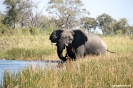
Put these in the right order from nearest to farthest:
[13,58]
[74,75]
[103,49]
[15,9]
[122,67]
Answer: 1. [74,75]
2. [122,67]
3. [103,49]
4. [13,58]
5. [15,9]

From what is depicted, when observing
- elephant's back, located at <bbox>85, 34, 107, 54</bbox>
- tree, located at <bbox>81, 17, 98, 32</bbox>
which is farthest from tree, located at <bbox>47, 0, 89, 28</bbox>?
elephant's back, located at <bbox>85, 34, 107, 54</bbox>

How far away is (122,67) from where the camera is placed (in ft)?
26.8

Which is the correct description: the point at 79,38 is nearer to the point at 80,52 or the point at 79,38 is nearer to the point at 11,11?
the point at 80,52

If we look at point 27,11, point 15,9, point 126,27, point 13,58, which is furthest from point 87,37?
point 126,27

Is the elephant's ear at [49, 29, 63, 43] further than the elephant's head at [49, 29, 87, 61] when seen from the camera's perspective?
Yes

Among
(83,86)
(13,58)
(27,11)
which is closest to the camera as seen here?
(83,86)

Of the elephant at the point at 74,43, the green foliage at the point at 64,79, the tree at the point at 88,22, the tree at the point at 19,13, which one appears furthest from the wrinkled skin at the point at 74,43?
the tree at the point at 88,22

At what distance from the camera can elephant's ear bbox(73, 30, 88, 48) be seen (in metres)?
13.9

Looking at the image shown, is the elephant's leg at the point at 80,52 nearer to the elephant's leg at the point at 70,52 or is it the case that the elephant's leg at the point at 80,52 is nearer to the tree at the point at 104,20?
the elephant's leg at the point at 70,52

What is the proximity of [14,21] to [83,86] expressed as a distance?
4867 centimetres

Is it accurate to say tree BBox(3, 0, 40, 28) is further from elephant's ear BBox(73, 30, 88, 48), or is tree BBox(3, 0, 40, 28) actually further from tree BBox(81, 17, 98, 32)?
elephant's ear BBox(73, 30, 88, 48)

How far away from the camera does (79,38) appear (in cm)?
1398

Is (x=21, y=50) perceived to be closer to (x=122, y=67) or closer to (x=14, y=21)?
(x=122, y=67)

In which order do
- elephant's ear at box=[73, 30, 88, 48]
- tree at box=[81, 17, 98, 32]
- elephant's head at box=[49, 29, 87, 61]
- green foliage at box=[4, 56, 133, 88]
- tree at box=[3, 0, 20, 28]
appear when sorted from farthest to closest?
tree at box=[81, 17, 98, 32], tree at box=[3, 0, 20, 28], elephant's ear at box=[73, 30, 88, 48], elephant's head at box=[49, 29, 87, 61], green foliage at box=[4, 56, 133, 88]
